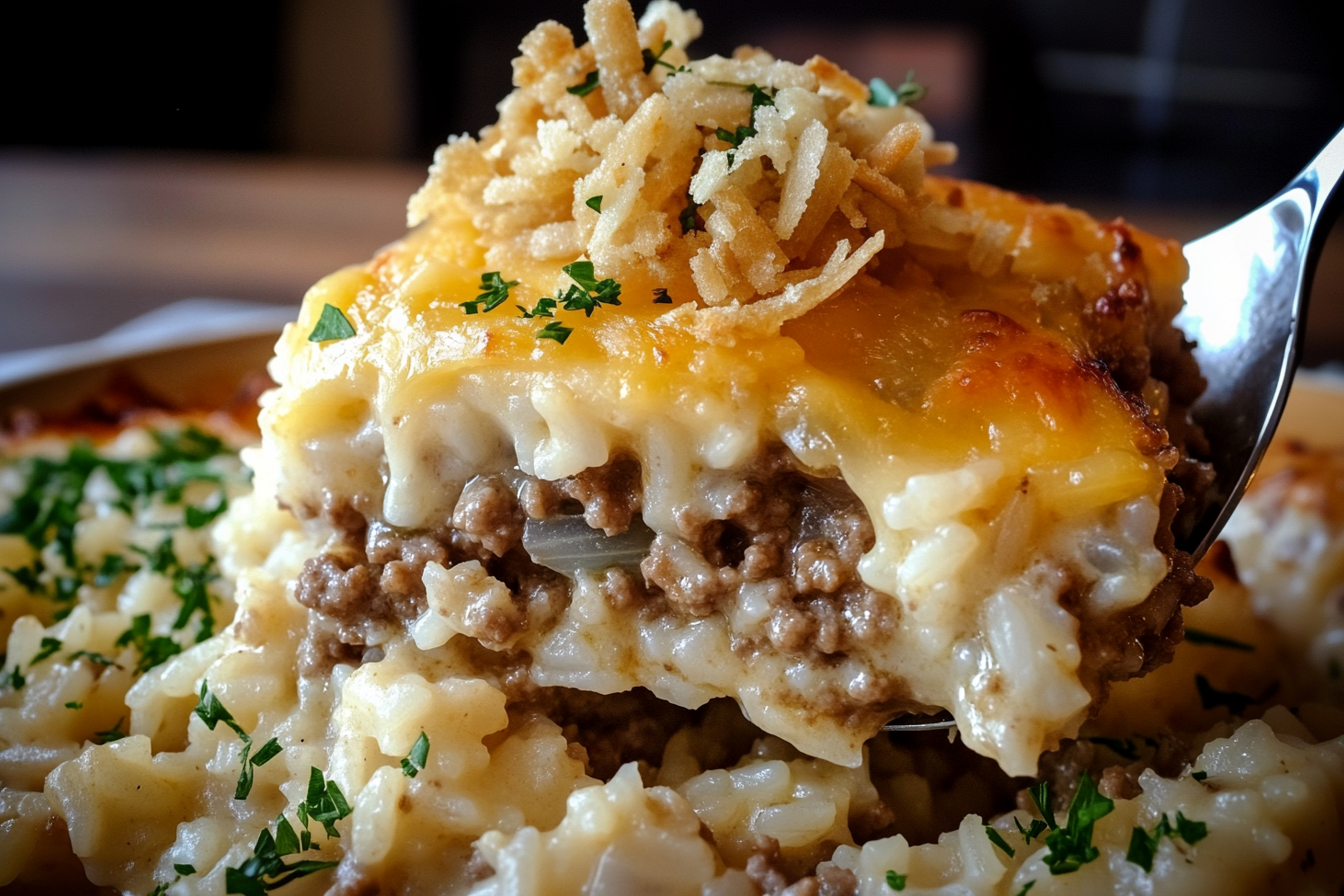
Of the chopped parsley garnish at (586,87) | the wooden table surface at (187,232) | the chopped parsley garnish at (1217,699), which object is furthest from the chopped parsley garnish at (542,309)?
the wooden table surface at (187,232)

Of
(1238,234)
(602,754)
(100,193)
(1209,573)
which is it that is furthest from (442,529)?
(100,193)

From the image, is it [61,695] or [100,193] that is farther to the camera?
[100,193]

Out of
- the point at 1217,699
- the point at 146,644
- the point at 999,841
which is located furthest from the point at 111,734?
the point at 1217,699

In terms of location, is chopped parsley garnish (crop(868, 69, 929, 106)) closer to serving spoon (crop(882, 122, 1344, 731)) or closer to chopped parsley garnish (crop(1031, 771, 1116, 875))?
serving spoon (crop(882, 122, 1344, 731))

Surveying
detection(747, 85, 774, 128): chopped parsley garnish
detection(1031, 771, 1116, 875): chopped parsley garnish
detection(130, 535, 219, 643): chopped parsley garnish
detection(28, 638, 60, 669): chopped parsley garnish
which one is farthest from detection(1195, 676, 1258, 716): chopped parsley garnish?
detection(28, 638, 60, 669): chopped parsley garnish

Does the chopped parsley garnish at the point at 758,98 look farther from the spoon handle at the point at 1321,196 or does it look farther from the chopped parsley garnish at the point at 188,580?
the chopped parsley garnish at the point at 188,580

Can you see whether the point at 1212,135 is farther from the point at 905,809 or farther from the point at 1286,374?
the point at 905,809

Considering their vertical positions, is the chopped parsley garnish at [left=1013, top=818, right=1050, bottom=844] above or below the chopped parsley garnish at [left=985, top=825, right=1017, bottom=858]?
above
